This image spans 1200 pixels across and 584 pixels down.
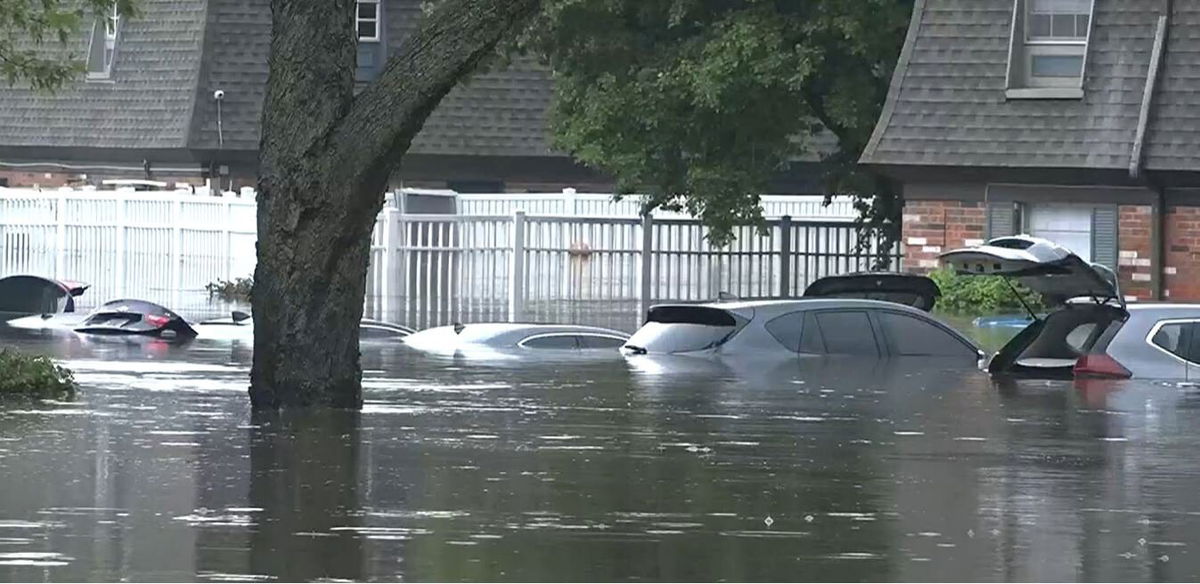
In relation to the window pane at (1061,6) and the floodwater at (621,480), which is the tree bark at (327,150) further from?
the window pane at (1061,6)

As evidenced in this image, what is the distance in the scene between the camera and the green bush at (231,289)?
37438 mm

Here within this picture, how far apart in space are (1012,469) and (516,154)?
91.6ft

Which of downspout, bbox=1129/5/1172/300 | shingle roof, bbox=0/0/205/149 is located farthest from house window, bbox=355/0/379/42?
downspout, bbox=1129/5/1172/300

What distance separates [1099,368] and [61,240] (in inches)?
956

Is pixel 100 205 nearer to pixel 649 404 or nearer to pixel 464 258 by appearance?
pixel 464 258

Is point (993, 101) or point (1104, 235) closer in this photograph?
point (993, 101)

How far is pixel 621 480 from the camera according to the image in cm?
1408

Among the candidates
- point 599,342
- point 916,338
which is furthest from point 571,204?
point 916,338

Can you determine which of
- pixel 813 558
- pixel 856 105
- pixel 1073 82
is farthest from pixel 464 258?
pixel 813 558

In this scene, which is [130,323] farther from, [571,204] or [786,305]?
[571,204]

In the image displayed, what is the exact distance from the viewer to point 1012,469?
1495 cm

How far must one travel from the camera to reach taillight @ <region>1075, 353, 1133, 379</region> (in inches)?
771

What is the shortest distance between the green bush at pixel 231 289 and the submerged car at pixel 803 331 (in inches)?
589

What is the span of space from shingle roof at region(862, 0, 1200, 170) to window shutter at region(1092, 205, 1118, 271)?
3.27 ft
